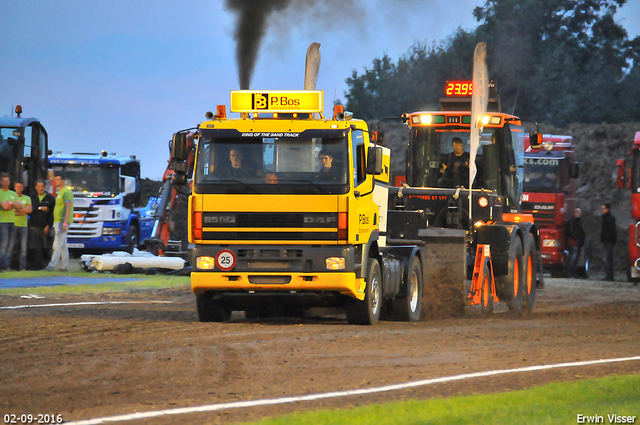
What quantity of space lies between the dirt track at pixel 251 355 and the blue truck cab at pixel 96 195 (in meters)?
14.7

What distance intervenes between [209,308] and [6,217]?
405 inches

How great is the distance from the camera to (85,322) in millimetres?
14172

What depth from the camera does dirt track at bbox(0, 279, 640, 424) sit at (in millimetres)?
8242

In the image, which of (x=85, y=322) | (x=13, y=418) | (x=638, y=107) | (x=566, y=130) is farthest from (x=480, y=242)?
(x=638, y=107)

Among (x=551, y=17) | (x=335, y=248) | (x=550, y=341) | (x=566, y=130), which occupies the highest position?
(x=551, y=17)

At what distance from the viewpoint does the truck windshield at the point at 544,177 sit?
33.4 m

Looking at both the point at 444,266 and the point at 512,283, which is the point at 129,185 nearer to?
the point at 512,283

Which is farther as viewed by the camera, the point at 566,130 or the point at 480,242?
the point at 566,130

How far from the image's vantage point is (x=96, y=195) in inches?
1240

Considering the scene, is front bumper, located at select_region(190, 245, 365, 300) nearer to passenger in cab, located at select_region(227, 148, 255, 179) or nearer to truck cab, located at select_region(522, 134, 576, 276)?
passenger in cab, located at select_region(227, 148, 255, 179)

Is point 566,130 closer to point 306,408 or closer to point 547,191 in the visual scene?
point 547,191

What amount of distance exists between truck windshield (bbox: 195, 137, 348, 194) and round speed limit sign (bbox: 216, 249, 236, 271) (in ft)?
2.77

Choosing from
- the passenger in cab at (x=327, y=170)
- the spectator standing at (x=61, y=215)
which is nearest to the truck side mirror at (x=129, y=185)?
the spectator standing at (x=61, y=215)

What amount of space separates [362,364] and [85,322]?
5.33 meters
